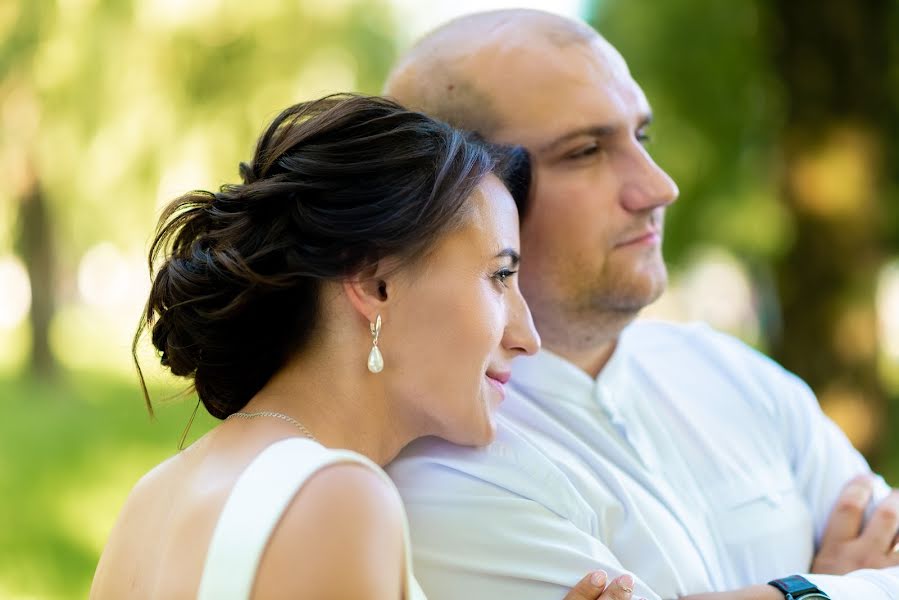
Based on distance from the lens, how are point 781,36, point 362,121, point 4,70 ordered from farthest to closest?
point 4,70, point 781,36, point 362,121

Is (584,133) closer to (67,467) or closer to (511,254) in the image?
(511,254)

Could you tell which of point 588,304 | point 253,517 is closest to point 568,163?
point 588,304

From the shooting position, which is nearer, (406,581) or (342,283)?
(406,581)

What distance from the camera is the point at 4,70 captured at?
335 inches

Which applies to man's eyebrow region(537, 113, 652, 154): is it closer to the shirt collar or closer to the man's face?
the man's face

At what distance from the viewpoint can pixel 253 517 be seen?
1790mm

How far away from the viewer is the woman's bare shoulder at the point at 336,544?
68.0 inches

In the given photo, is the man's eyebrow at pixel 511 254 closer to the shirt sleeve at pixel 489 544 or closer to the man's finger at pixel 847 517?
the shirt sleeve at pixel 489 544

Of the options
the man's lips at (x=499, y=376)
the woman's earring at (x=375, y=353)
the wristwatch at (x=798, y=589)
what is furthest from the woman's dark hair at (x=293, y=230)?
the wristwatch at (x=798, y=589)

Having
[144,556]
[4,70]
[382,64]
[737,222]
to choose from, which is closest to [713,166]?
[737,222]

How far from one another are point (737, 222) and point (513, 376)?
422 inches

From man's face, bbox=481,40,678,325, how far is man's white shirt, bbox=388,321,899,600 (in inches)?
8.6

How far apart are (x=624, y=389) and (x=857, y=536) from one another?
2.27 ft

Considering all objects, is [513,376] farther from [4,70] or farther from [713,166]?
[713,166]
